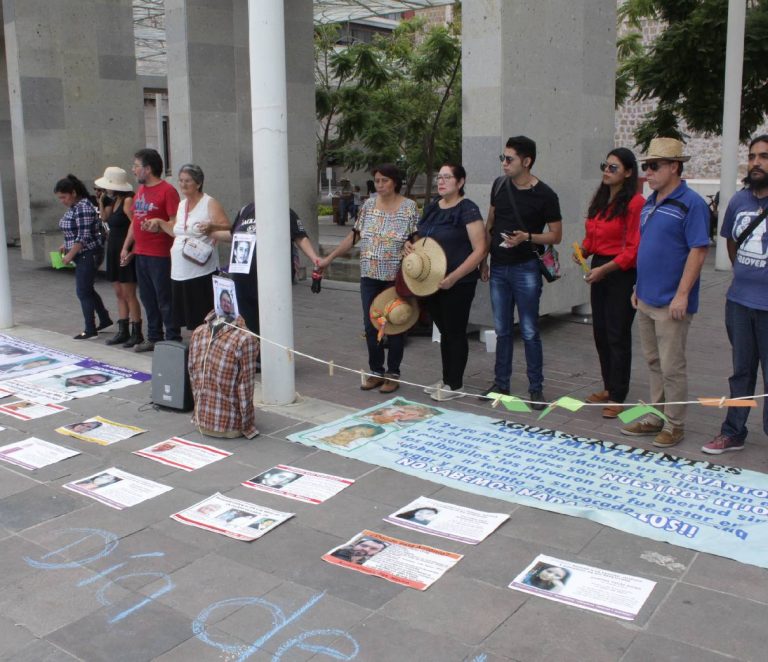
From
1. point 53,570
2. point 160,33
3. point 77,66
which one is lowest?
point 53,570

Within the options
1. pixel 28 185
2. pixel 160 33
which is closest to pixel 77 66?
pixel 28 185

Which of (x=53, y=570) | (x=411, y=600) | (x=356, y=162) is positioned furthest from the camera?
(x=356, y=162)

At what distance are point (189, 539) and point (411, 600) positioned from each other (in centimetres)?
125

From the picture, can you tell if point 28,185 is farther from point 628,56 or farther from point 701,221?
point 628,56

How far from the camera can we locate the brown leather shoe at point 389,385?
671 cm

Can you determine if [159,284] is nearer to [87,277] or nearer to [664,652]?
[87,277]

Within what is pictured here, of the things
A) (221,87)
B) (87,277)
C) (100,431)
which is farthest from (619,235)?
(221,87)

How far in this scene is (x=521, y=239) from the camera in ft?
19.8

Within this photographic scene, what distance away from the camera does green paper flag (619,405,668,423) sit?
5.39m

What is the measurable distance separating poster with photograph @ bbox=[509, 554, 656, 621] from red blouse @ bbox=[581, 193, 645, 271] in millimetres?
2527

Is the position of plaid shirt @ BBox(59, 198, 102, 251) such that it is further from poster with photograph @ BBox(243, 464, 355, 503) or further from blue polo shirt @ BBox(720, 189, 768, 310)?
blue polo shirt @ BBox(720, 189, 768, 310)

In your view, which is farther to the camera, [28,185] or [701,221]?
[28,185]

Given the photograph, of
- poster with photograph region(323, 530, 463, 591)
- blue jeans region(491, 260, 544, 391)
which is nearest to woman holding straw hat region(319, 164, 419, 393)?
blue jeans region(491, 260, 544, 391)

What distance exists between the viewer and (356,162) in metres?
20.4
